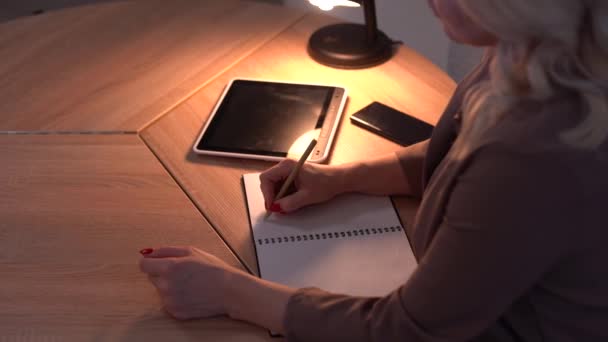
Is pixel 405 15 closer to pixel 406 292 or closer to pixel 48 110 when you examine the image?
pixel 48 110

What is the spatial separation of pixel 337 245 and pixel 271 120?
34 centimetres

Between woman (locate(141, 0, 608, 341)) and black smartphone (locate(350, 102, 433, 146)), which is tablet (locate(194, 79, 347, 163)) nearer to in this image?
black smartphone (locate(350, 102, 433, 146))

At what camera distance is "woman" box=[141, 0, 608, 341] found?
627 mm

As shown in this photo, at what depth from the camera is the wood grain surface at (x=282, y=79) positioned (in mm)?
1021

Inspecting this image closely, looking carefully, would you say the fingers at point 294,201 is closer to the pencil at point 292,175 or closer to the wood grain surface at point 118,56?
the pencil at point 292,175

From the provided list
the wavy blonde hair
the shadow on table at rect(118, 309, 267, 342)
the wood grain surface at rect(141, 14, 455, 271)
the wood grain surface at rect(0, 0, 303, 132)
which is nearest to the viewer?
the wavy blonde hair

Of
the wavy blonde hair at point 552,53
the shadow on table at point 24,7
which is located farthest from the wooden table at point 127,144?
the shadow on table at point 24,7

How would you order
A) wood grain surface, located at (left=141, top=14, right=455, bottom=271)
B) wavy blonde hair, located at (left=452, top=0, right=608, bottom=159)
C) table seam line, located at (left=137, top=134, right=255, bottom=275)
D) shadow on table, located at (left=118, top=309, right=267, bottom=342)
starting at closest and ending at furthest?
wavy blonde hair, located at (left=452, top=0, right=608, bottom=159), shadow on table, located at (left=118, top=309, right=267, bottom=342), table seam line, located at (left=137, top=134, right=255, bottom=275), wood grain surface, located at (left=141, top=14, right=455, bottom=271)

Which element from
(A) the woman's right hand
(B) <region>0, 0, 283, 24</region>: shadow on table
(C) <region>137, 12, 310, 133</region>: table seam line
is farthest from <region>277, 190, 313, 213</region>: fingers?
(B) <region>0, 0, 283, 24</region>: shadow on table

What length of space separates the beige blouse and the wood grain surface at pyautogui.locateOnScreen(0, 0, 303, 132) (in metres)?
0.64

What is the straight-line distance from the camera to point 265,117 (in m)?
1.19

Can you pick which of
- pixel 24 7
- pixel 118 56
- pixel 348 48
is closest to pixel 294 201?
pixel 348 48

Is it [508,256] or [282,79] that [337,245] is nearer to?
[508,256]

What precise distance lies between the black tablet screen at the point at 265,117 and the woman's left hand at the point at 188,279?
28 centimetres
